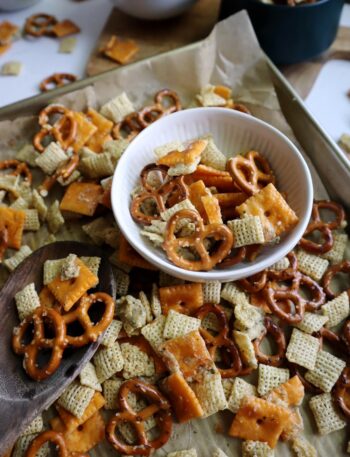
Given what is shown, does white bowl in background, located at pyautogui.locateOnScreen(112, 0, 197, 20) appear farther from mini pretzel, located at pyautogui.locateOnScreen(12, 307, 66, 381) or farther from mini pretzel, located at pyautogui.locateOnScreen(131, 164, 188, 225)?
mini pretzel, located at pyautogui.locateOnScreen(12, 307, 66, 381)

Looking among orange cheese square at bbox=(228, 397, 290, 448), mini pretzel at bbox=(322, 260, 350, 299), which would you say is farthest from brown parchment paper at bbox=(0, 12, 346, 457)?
orange cheese square at bbox=(228, 397, 290, 448)

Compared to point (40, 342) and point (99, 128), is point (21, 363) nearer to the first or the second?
point (40, 342)

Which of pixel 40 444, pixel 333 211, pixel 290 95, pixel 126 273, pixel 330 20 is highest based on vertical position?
pixel 330 20

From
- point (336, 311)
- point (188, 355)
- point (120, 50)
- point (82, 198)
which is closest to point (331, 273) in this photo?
point (336, 311)

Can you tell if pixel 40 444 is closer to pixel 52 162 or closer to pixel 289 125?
pixel 52 162

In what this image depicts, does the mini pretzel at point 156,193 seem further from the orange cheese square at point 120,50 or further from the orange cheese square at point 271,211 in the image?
the orange cheese square at point 120,50

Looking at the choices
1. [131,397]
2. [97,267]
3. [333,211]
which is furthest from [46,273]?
[333,211]

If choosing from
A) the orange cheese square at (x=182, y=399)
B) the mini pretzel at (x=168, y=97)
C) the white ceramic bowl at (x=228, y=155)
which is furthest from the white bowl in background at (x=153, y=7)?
the orange cheese square at (x=182, y=399)
